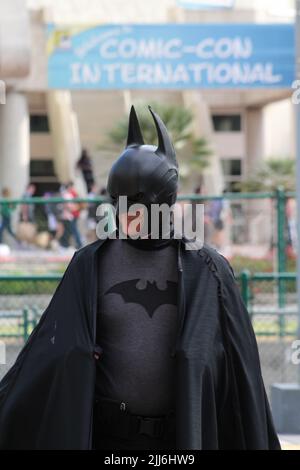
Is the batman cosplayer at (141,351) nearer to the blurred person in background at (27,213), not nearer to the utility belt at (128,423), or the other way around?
the utility belt at (128,423)

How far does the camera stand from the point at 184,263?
3252mm

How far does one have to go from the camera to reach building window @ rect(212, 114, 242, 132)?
38.1 meters

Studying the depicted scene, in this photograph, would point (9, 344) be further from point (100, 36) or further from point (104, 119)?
point (104, 119)

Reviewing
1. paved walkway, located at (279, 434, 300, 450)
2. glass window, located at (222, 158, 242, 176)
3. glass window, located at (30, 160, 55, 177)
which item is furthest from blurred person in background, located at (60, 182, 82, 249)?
glass window, located at (222, 158, 242, 176)

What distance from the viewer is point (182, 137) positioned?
116 feet

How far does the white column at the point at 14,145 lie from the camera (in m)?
28.5

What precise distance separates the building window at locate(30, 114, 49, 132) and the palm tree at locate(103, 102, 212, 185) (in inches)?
134

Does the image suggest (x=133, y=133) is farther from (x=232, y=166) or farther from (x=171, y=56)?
(x=232, y=166)

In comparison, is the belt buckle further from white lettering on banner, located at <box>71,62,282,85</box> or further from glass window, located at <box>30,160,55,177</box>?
glass window, located at <box>30,160,55,177</box>

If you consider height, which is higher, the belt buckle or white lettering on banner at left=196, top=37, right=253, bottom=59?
white lettering on banner at left=196, top=37, right=253, bottom=59

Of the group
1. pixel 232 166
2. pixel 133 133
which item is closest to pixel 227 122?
pixel 232 166


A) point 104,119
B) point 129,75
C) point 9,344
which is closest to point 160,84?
point 129,75

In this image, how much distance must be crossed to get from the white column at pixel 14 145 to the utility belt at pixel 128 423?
25.1 m

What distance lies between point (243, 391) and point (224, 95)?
34123mm
